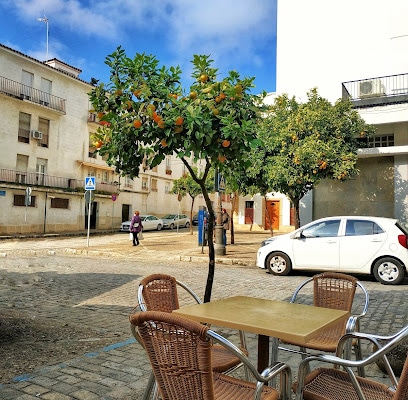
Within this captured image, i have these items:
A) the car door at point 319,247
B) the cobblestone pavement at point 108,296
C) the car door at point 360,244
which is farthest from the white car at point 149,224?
the car door at point 360,244

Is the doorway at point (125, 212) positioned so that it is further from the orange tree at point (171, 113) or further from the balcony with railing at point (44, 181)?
the orange tree at point (171, 113)

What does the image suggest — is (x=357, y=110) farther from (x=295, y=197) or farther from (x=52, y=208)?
(x=52, y=208)

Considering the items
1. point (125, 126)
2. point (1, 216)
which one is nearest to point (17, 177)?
point (1, 216)

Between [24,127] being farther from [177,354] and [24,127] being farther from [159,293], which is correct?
[177,354]

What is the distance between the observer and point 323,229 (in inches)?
409

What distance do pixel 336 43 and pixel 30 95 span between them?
21221mm

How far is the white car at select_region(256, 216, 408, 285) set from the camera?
31.4ft

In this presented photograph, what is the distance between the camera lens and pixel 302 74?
22688 mm

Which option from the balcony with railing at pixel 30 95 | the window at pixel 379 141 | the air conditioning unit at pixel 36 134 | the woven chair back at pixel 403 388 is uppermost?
the balcony with railing at pixel 30 95

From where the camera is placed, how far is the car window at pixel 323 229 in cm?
1025

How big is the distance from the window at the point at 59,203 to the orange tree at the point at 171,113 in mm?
28536

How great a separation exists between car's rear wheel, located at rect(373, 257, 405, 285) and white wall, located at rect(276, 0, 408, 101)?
43.8 ft

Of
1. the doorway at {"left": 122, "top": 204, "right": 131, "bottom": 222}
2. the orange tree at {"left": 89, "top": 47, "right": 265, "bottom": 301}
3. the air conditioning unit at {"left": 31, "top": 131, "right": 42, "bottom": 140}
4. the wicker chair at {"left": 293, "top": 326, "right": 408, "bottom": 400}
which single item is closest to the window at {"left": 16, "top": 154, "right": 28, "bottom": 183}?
the air conditioning unit at {"left": 31, "top": 131, "right": 42, "bottom": 140}

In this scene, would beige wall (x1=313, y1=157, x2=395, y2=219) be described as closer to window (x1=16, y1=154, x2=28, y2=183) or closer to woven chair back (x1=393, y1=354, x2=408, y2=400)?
woven chair back (x1=393, y1=354, x2=408, y2=400)
